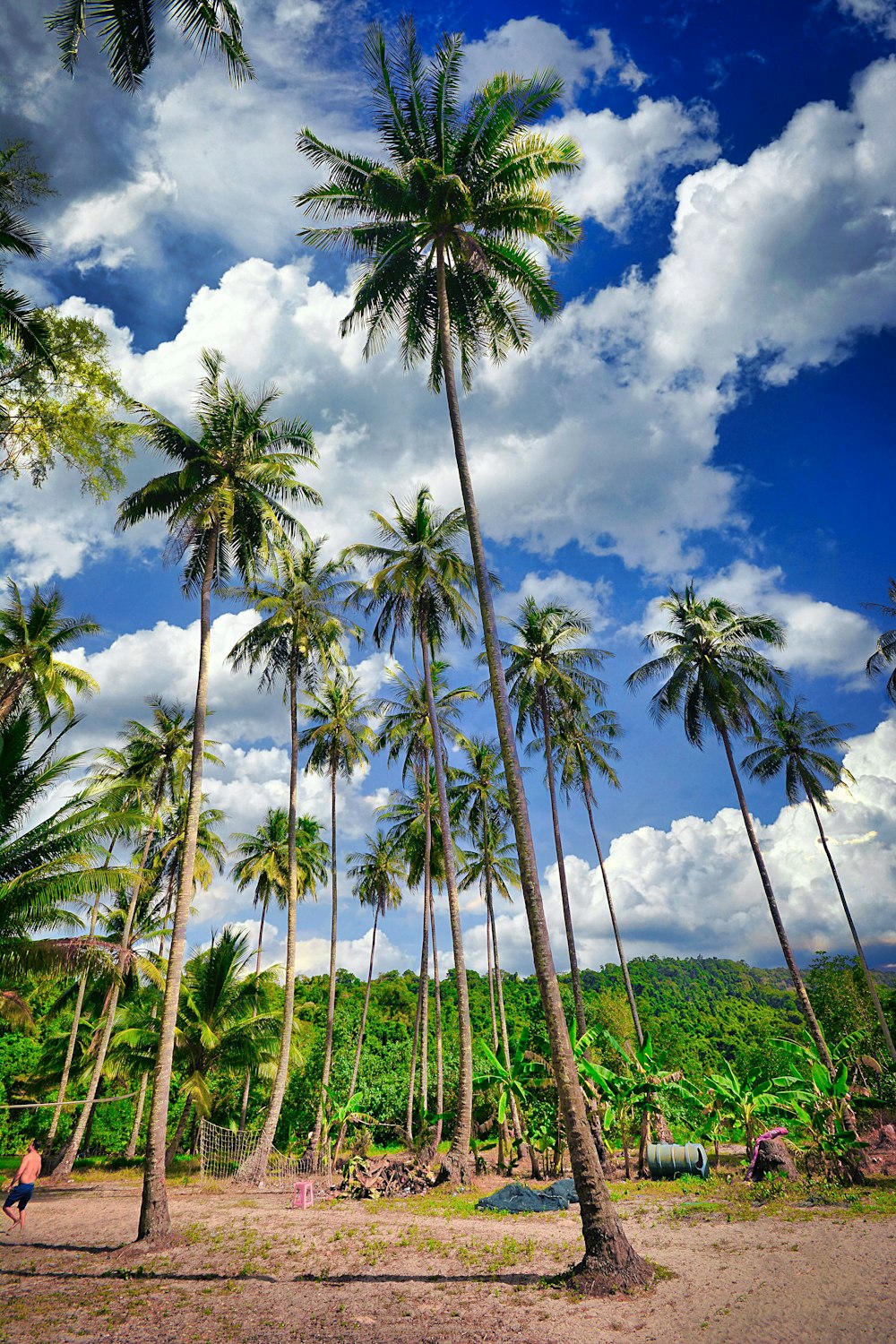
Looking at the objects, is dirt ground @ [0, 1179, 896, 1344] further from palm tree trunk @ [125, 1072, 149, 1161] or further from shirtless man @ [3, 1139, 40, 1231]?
palm tree trunk @ [125, 1072, 149, 1161]

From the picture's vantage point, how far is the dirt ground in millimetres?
6453

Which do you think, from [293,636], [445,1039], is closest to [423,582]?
[293,636]

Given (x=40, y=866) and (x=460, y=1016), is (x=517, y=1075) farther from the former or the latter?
(x=40, y=866)

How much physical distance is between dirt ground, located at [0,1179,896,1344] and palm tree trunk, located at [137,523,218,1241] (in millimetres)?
591

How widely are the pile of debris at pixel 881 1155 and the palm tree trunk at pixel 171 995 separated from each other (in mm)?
12835

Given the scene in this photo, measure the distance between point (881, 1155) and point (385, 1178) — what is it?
11032 mm

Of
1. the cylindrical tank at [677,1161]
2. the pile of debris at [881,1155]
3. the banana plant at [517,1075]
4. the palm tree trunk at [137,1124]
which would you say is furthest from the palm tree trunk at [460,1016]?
the palm tree trunk at [137,1124]

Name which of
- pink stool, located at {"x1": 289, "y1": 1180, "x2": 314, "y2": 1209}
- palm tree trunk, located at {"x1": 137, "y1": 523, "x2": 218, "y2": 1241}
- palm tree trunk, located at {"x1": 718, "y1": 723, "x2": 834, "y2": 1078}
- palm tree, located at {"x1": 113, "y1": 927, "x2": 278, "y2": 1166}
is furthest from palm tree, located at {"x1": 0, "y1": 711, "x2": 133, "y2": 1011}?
palm tree trunk, located at {"x1": 718, "y1": 723, "x2": 834, "y2": 1078}

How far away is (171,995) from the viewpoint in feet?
40.4

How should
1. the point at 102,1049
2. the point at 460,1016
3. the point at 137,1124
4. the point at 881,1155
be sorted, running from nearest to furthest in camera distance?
1. the point at 881,1155
2. the point at 460,1016
3. the point at 102,1049
4. the point at 137,1124

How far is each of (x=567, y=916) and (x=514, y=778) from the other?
1919 cm

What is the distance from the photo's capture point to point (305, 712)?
28.0 m

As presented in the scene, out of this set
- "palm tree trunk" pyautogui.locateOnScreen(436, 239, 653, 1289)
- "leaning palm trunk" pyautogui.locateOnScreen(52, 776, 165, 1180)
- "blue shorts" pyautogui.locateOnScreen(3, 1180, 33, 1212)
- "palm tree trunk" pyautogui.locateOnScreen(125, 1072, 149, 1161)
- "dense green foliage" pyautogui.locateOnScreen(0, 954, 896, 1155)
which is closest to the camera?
"palm tree trunk" pyautogui.locateOnScreen(436, 239, 653, 1289)

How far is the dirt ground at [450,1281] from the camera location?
645 centimetres
